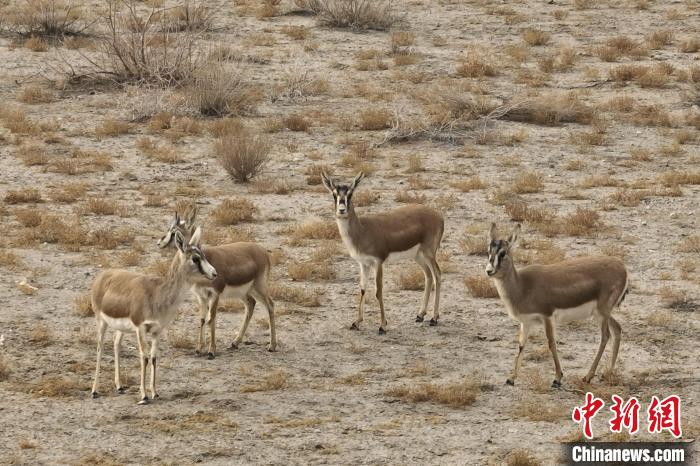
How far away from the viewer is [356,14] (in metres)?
31.1

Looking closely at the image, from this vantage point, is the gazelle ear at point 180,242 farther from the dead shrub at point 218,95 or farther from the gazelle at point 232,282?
the dead shrub at point 218,95

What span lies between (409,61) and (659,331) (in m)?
14.7

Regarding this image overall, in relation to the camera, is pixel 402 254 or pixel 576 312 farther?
pixel 402 254

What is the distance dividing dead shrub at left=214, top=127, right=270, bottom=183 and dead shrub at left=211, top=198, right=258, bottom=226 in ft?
4.25

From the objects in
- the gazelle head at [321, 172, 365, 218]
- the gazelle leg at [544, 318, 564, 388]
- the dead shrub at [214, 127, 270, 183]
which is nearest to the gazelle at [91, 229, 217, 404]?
the gazelle head at [321, 172, 365, 218]

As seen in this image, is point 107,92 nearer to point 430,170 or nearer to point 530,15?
point 430,170

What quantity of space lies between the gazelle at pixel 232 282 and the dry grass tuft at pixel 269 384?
0.96 metres

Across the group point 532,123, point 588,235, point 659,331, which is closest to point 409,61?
point 532,123

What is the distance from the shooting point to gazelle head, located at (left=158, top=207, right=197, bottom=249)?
1345cm

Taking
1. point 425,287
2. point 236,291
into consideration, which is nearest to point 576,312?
point 425,287

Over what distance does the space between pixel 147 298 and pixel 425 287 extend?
4.44 m

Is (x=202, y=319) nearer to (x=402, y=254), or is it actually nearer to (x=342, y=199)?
(x=342, y=199)

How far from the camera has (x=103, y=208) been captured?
18.8 meters

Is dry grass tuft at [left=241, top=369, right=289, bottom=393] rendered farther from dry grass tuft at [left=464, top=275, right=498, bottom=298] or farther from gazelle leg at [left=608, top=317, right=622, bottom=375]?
dry grass tuft at [left=464, top=275, right=498, bottom=298]
